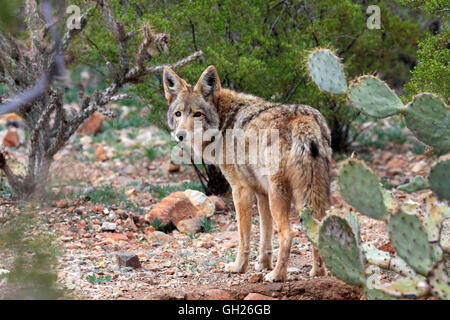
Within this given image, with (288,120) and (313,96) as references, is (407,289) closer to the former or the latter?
(288,120)

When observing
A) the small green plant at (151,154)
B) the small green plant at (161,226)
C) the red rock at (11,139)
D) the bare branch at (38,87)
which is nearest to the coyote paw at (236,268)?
the small green plant at (161,226)

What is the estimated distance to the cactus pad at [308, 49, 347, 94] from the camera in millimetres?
4410

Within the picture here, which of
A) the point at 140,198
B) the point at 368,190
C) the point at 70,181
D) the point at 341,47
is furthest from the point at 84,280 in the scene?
the point at 341,47

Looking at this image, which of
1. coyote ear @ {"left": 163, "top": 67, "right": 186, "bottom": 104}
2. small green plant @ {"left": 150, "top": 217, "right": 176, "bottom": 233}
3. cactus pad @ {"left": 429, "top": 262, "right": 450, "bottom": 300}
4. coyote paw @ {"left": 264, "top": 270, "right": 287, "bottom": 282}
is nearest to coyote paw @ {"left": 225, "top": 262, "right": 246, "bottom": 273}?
coyote paw @ {"left": 264, "top": 270, "right": 287, "bottom": 282}

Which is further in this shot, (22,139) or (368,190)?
(22,139)

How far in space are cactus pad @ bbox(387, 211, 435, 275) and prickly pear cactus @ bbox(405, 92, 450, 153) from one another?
40.5 inches

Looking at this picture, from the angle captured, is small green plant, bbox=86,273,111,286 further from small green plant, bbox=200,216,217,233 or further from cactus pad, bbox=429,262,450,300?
cactus pad, bbox=429,262,450,300

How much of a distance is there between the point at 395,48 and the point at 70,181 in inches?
279

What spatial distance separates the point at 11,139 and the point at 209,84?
7525 mm

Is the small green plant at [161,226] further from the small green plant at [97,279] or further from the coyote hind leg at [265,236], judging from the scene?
the small green plant at [97,279]

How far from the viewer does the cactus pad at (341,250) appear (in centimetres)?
388

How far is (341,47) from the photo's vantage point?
10.3 m

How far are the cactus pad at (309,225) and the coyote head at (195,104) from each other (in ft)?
6.47

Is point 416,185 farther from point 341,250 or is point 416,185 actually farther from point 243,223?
point 243,223
